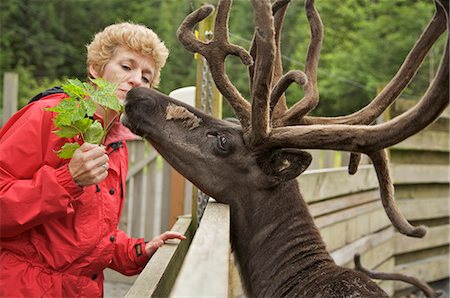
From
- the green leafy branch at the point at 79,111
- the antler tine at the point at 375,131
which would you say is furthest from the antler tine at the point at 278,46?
the green leafy branch at the point at 79,111

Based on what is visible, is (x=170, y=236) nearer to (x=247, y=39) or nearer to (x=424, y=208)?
(x=424, y=208)

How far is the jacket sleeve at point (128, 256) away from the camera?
3266mm

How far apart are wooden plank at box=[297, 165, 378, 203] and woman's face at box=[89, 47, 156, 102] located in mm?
1593

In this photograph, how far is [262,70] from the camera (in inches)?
114

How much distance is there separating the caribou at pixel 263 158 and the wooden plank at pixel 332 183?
3.71 feet

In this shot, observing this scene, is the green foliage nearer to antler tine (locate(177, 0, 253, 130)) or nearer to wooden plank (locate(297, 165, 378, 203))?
wooden plank (locate(297, 165, 378, 203))

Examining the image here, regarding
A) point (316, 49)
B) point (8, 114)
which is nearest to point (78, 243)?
point (316, 49)

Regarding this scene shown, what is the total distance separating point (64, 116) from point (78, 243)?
61 centimetres

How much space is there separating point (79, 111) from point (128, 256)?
1025 mm

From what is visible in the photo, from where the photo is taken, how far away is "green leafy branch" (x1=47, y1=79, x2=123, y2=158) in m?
2.53

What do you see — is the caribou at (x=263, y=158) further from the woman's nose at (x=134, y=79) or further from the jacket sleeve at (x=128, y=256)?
the jacket sleeve at (x=128, y=256)

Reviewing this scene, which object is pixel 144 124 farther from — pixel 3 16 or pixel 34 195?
pixel 3 16

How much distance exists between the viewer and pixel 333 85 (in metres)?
26.7

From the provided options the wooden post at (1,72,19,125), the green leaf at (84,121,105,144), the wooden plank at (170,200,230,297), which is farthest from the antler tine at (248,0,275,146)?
the wooden post at (1,72,19,125)
